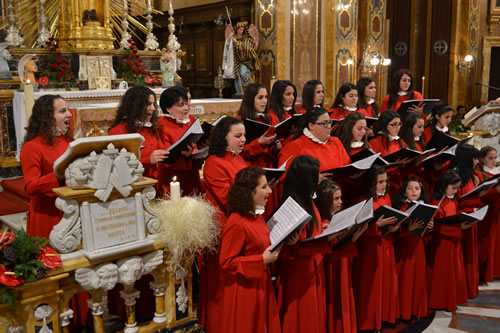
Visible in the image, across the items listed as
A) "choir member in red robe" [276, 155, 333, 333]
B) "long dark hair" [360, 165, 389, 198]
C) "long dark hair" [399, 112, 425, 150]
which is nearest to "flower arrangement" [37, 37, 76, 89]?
"long dark hair" [399, 112, 425, 150]

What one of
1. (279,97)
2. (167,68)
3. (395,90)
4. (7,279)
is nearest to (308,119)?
(279,97)

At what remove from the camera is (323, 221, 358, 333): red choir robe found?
3629 mm

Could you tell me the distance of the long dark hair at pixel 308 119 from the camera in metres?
4.16

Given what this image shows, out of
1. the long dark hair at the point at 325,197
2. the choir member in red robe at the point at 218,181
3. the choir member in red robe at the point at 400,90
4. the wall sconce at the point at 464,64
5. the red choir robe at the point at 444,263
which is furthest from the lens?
the wall sconce at the point at 464,64

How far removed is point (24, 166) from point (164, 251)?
1.12 meters

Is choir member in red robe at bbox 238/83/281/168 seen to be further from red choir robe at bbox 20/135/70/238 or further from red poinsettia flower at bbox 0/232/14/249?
red poinsettia flower at bbox 0/232/14/249

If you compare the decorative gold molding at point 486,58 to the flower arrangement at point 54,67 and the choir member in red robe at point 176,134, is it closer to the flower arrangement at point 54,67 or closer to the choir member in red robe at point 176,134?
the flower arrangement at point 54,67

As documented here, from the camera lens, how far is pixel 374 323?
12.9ft

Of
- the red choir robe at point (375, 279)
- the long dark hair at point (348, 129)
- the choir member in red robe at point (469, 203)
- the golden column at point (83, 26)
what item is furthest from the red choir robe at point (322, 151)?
the golden column at point (83, 26)

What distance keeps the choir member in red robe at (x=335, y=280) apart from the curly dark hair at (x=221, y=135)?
2.47 ft

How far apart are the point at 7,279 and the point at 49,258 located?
0.76ft

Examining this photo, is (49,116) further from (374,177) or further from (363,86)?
(363,86)

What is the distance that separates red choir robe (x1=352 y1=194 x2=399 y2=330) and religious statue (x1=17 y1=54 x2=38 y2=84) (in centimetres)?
506

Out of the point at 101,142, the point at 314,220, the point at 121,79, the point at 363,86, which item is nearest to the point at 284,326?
the point at 314,220
